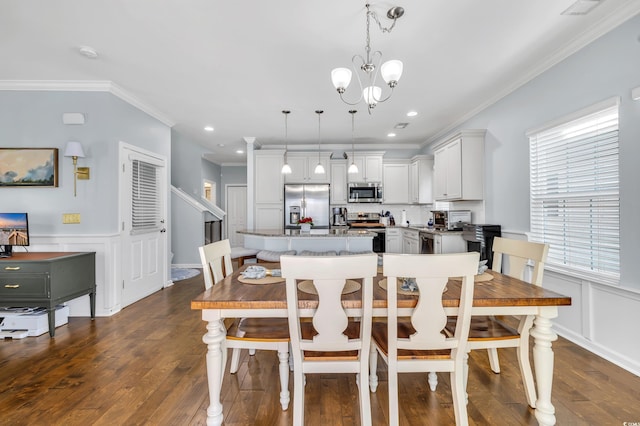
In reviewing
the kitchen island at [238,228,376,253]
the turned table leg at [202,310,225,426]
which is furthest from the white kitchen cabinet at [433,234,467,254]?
the turned table leg at [202,310,225,426]

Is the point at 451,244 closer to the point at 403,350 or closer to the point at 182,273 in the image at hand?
the point at 403,350

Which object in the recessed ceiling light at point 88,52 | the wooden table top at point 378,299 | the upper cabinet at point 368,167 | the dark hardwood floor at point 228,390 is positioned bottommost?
the dark hardwood floor at point 228,390

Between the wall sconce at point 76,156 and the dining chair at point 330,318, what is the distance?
3351mm

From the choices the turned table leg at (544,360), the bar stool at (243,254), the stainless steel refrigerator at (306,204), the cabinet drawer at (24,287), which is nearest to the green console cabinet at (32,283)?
the cabinet drawer at (24,287)

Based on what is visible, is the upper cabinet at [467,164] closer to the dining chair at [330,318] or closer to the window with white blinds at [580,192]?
the window with white blinds at [580,192]

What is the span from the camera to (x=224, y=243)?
7.54ft

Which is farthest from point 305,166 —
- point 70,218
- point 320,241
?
point 70,218

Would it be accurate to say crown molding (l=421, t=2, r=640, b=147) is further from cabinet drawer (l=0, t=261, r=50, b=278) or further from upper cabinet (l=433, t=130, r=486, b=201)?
cabinet drawer (l=0, t=261, r=50, b=278)

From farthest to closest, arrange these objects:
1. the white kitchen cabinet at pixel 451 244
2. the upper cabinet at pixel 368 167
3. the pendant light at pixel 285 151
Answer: the upper cabinet at pixel 368 167
the pendant light at pixel 285 151
the white kitchen cabinet at pixel 451 244

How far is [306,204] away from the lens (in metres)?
6.09

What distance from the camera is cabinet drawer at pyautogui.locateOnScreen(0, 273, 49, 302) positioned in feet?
9.20

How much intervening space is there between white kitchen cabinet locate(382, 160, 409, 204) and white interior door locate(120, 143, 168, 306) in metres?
4.24

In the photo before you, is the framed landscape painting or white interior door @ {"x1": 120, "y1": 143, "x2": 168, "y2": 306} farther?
white interior door @ {"x1": 120, "y1": 143, "x2": 168, "y2": 306}

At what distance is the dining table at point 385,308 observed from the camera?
1495 mm
